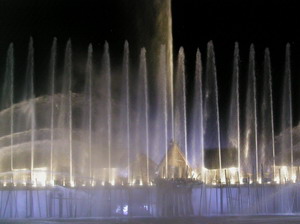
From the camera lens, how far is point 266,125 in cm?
7250

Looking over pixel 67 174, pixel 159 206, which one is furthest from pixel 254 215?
pixel 67 174

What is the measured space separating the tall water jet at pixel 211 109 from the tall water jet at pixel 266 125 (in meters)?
4.95

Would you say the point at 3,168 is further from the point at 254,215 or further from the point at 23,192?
the point at 254,215

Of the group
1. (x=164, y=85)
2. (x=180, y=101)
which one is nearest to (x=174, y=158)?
(x=180, y=101)

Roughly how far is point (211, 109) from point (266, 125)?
7.15 m

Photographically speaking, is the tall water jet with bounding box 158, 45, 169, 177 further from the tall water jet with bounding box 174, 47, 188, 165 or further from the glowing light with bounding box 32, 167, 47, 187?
the glowing light with bounding box 32, 167, 47, 187

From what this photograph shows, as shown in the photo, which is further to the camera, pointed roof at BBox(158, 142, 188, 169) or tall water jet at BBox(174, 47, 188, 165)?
tall water jet at BBox(174, 47, 188, 165)

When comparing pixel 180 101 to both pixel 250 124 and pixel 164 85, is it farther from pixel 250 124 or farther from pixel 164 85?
pixel 250 124

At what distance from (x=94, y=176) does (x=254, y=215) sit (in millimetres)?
15907

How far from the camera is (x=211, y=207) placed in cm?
5519

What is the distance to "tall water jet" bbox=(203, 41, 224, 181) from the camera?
61.5 meters

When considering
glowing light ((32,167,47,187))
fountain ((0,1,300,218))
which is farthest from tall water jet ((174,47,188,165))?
glowing light ((32,167,47,187))

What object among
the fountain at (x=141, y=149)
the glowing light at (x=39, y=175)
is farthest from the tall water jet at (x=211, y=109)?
the glowing light at (x=39, y=175)

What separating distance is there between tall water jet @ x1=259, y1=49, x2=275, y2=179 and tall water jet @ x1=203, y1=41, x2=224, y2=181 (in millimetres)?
4945
